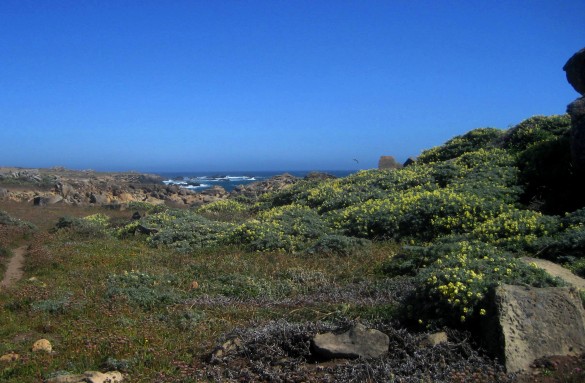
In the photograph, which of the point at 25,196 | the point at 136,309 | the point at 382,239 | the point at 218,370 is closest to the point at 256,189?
the point at 25,196

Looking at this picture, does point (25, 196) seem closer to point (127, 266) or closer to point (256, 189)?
point (256, 189)

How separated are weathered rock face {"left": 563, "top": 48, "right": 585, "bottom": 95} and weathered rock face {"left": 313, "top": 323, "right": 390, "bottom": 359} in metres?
12.0

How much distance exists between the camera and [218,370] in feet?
16.9

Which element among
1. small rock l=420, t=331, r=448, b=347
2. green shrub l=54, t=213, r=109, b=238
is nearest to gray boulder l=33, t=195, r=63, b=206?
green shrub l=54, t=213, r=109, b=238

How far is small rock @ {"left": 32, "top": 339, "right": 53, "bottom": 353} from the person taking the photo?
232 inches

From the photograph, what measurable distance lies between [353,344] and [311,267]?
4.48 metres

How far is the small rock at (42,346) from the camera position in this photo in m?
5.89

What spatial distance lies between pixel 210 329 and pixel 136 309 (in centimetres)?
155

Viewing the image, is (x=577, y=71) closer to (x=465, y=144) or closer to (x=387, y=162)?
(x=465, y=144)

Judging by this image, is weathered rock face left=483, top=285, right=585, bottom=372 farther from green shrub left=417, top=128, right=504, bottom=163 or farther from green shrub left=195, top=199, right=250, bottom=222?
green shrub left=417, top=128, right=504, bottom=163

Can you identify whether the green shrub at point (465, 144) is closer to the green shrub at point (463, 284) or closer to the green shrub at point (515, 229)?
the green shrub at point (515, 229)

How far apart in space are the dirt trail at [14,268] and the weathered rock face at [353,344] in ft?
23.0

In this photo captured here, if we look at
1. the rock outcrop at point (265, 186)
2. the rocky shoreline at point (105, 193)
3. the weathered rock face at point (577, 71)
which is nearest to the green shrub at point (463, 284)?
the weathered rock face at point (577, 71)

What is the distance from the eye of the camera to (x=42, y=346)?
597 cm
